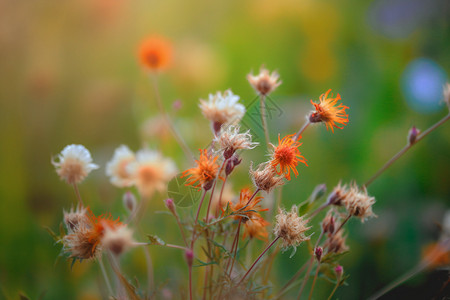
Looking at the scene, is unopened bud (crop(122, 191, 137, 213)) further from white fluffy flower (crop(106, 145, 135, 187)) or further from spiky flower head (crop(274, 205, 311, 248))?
spiky flower head (crop(274, 205, 311, 248))

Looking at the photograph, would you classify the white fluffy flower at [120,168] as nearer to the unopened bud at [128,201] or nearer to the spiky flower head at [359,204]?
the unopened bud at [128,201]

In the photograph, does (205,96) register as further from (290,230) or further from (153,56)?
(290,230)

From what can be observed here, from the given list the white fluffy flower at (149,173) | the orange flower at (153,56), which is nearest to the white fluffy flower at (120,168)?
the white fluffy flower at (149,173)

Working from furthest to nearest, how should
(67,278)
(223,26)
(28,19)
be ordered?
1. (223,26)
2. (28,19)
3. (67,278)

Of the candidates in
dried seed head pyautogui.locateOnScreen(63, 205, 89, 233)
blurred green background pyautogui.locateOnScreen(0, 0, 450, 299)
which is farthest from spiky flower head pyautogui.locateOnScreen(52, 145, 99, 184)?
blurred green background pyautogui.locateOnScreen(0, 0, 450, 299)

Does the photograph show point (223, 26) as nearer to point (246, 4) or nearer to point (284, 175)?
point (246, 4)

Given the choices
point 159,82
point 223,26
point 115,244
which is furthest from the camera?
point 223,26

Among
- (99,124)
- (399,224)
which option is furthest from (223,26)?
(399,224)
